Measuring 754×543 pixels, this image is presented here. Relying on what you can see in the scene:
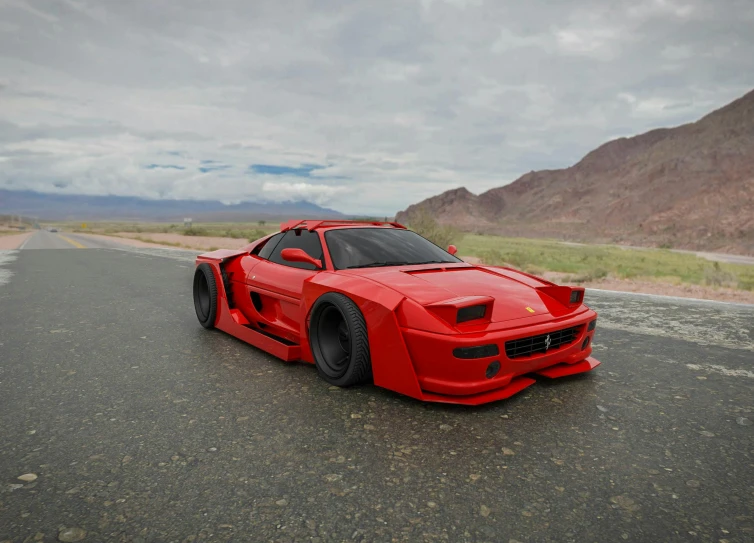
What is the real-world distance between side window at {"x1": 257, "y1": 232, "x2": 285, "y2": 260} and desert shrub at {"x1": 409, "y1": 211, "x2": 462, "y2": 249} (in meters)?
17.6

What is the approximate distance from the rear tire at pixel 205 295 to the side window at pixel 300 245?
896 millimetres

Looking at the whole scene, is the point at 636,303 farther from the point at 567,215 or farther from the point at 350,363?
the point at 567,215

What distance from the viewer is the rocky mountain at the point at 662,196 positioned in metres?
60.5

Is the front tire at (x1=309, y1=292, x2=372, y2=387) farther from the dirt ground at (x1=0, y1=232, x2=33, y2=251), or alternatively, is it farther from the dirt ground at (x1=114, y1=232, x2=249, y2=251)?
the dirt ground at (x1=0, y1=232, x2=33, y2=251)

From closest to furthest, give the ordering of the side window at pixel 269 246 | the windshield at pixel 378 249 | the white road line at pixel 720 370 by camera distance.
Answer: the windshield at pixel 378 249 < the white road line at pixel 720 370 < the side window at pixel 269 246

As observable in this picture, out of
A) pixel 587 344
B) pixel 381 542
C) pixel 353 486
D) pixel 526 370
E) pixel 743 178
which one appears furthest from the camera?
pixel 743 178

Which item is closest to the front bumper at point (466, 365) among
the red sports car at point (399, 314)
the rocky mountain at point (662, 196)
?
the red sports car at point (399, 314)

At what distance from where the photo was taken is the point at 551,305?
3953 millimetres

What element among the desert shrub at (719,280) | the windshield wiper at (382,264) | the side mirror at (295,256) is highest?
the side mirror at (295,256)

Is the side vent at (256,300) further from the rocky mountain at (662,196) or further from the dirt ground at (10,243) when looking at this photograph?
the rocky mountain at (662,196)

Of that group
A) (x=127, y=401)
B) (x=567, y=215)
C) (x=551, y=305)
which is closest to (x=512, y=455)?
(x=551, y=305)

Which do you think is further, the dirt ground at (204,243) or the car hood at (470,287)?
the dirt ground at (204,243)

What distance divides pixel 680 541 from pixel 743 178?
74788mm

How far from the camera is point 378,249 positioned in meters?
4.59
